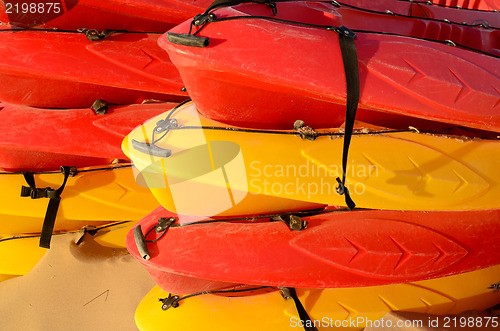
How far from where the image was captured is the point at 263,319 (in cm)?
165

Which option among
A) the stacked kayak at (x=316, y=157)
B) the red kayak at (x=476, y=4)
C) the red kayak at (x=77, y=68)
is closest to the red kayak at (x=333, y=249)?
the stacked kayak at (x=316, y=157)

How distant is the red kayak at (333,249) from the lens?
1405 millimetres

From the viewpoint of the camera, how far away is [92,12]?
1770mm

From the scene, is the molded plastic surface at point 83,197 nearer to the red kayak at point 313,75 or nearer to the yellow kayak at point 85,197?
the yellow kayak at point 85,197

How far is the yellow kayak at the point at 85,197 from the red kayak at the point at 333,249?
48cm

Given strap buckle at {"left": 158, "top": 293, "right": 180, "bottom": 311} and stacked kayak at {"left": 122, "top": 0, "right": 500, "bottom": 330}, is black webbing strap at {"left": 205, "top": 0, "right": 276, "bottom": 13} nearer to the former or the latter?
stacked kayak at {"left": 122, "top": 0, "right": 500, "bottom": 330}

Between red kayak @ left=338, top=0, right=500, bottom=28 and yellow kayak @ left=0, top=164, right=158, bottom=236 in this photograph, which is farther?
red kayak @ left=338, top=0, right=500, bottom=28

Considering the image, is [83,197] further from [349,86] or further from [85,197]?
[349,86]

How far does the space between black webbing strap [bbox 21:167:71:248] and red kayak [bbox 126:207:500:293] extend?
562mm

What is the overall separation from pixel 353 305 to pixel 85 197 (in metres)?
1.19

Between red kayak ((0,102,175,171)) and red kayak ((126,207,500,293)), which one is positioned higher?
red kayak ((0,102,175,171))

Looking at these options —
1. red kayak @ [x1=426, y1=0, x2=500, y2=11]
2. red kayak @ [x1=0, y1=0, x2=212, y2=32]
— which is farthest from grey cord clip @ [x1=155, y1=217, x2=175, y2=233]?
red kayak @ [x1=426, y1=0, x2=500, y2=11]

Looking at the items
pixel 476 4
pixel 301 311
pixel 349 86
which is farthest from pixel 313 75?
pixel 476 4

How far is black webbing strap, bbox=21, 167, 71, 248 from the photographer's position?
1.83 meters
